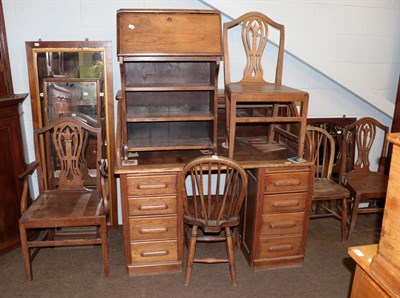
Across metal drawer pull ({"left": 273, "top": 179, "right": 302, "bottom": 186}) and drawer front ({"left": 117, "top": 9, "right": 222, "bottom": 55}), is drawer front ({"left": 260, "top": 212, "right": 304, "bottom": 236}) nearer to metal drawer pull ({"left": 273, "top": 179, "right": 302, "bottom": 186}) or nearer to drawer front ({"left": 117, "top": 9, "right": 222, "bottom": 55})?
metal drawer pull ({"left": 273, "top": 179, "right": 302, "bottom": 186})

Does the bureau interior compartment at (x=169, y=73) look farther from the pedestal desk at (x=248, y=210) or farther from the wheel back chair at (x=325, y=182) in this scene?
the wheel back chair at (x=325, y=182)

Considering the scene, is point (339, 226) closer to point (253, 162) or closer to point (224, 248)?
point (224, 248)

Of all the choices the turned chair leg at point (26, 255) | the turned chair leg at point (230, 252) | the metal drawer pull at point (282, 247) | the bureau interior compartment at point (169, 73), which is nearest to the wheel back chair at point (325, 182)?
the metal drawer pull at point (282, 247)

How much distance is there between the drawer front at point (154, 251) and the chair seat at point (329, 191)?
1130 mm

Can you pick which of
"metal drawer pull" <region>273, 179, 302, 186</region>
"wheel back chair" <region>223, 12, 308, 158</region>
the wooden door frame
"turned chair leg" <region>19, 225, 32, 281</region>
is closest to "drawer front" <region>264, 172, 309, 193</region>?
"metal drawer pull" <region>273, 179, 302, 186</region>

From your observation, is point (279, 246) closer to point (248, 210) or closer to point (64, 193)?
point (248, 210)

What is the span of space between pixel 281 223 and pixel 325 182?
715 millimetres

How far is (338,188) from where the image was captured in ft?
9.25

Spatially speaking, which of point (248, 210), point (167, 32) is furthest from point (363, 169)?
point (167, 32)

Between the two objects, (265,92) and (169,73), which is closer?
(265,92)

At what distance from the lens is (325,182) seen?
2924 mm

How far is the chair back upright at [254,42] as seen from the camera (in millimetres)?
2486

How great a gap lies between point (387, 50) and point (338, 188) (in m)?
1.28

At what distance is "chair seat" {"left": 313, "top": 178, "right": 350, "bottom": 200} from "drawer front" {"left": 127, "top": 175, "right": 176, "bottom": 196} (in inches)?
45.0
